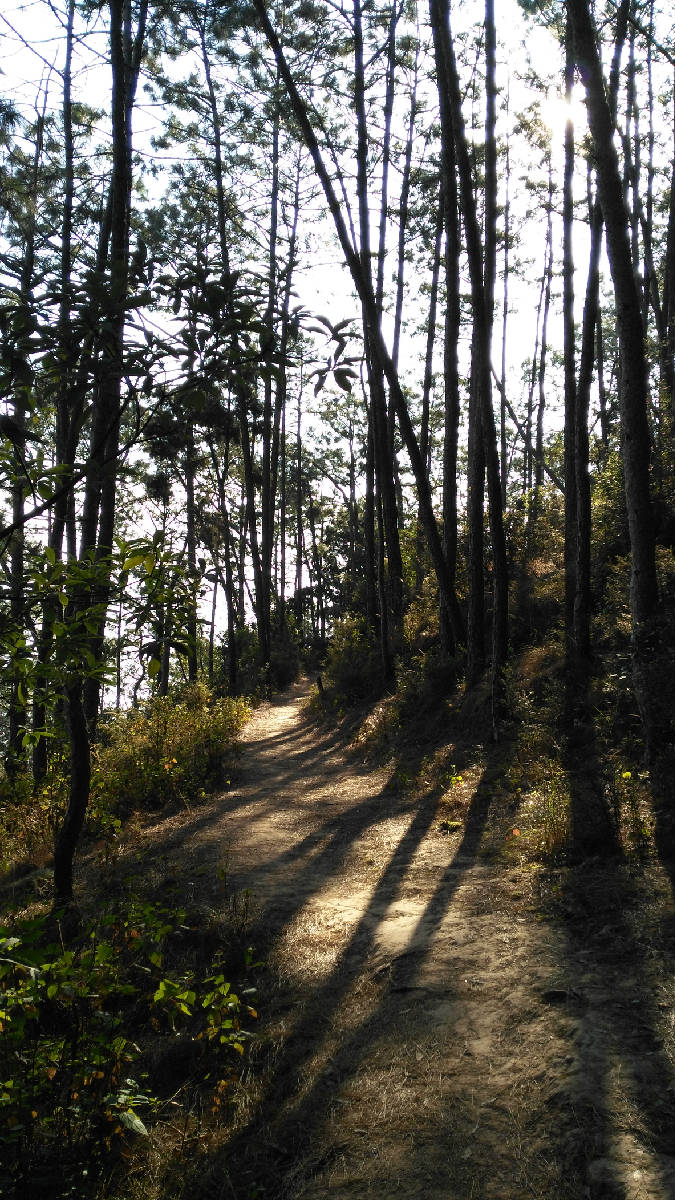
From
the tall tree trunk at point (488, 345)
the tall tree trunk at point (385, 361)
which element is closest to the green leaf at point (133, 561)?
the tall tree trunk at point (488, 345)

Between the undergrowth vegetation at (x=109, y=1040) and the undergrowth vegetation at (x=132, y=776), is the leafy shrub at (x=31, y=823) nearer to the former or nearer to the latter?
the undergrowth vegetation at (x=132, y=776)

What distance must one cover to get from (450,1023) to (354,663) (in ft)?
41.2

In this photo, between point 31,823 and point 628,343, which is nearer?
point 628,343

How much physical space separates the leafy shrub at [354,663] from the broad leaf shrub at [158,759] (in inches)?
147

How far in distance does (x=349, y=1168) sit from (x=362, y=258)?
12.9 meters

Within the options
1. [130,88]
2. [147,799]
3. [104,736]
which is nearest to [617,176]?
[130,88]

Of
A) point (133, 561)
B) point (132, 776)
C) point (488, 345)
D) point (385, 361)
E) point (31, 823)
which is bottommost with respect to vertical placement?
point (31, 823)

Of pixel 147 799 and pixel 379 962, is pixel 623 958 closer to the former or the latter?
pixel 379 962

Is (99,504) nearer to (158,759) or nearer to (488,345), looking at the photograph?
(158,759)

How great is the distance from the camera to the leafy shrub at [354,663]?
51.2ft

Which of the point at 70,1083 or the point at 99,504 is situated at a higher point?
the point at 99,504

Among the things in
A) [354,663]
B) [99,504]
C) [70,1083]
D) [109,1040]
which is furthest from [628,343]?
[354,663]

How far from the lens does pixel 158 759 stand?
10070 millimetres

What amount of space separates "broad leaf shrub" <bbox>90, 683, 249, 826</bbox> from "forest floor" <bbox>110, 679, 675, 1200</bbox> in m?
2.59
